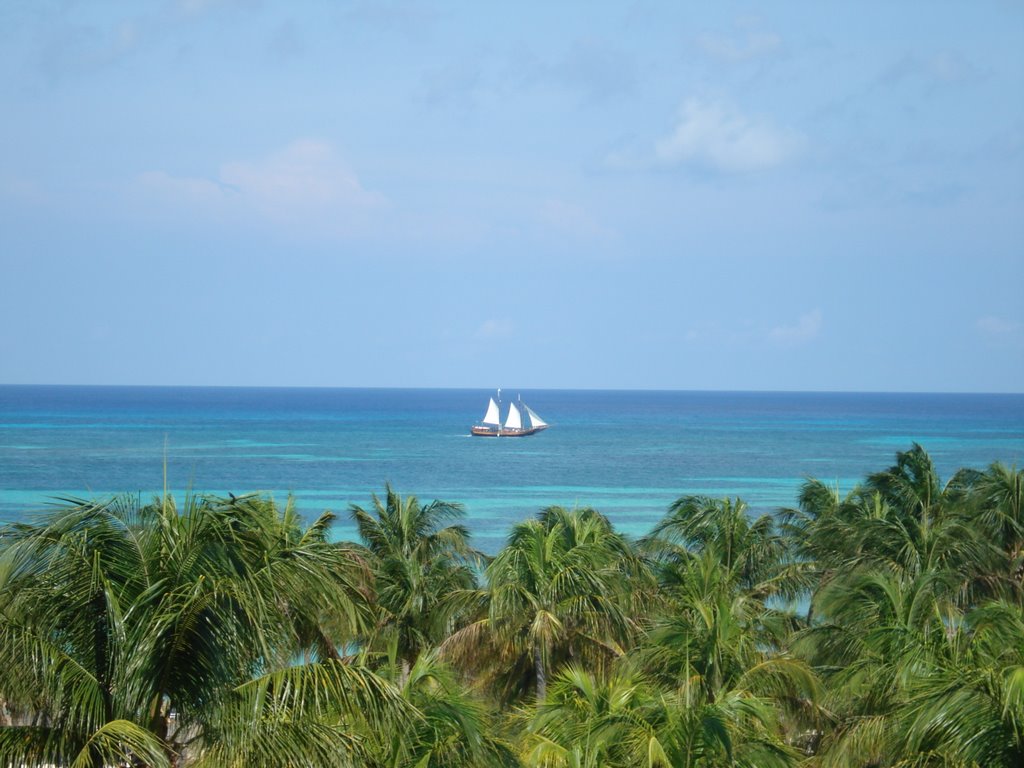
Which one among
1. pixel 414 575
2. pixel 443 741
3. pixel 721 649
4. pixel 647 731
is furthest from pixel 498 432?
Result: pixel 443 741

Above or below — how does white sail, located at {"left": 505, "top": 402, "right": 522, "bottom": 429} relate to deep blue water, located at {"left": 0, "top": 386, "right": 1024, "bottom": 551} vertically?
above

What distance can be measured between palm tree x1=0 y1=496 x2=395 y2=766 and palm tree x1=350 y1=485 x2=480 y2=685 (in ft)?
37.2

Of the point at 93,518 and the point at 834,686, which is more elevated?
the point at 93,518

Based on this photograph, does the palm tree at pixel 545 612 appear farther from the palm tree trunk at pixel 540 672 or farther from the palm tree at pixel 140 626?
the palm tree at pixel 140 626

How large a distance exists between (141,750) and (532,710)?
7.38m

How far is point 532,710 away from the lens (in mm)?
15172

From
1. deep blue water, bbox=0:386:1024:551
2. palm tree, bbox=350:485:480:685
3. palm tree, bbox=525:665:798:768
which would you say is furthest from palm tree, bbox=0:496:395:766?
deep blue water, bbox=0:386:1024:551

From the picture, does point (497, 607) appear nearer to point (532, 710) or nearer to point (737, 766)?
point (532, 710)

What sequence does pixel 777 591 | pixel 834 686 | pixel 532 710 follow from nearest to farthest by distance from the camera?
pixel 532 710 → pixel 834 686 → pixel 777 591

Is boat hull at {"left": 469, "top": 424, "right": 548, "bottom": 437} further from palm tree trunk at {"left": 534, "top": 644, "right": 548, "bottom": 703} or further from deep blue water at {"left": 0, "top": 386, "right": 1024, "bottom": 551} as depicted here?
palm tree trunk at {"left": 534, "top": 644, "right": 548, "bottom": 703}

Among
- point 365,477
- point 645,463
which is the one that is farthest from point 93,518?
point 645,463

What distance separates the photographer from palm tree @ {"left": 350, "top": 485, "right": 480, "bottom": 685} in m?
24.1

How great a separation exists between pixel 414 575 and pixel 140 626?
16.8m

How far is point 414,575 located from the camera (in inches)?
1011
